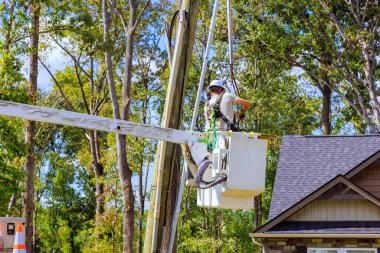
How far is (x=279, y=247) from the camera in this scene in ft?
71.4

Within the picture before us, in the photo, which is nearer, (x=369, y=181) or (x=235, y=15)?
(x=369, y=181)

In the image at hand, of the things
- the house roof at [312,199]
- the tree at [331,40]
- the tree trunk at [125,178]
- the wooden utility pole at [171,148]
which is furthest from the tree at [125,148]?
the wooden utility pole at [171,148]

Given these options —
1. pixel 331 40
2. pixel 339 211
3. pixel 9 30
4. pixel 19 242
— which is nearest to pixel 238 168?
pixel 19 242

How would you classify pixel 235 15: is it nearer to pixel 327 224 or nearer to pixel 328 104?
pixel 328 104

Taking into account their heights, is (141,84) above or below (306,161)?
above

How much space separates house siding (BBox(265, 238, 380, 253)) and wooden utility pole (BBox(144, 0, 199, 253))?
12367mm

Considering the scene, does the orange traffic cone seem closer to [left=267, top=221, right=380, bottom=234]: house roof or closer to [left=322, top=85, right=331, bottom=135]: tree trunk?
[left=267, top=221, right=380, bottom=234]: house roof

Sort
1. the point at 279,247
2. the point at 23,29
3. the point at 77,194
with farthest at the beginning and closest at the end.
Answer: the point at 77,194 < the point at 23,29 < the point at 279,247

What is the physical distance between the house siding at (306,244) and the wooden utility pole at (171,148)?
12.4m

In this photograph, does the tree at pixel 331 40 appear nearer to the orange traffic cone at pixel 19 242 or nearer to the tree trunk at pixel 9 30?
the tree trunk at pixel 9 30

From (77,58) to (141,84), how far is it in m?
4.64

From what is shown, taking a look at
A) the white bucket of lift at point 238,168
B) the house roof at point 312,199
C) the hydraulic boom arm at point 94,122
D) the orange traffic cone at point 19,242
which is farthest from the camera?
the house roof at point 312,199

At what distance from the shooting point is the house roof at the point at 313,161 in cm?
2252

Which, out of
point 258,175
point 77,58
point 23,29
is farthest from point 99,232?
point 258,175
